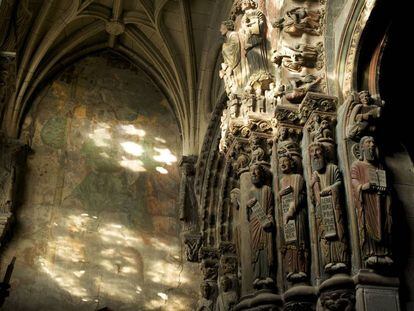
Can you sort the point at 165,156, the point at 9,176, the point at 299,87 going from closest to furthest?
the point at 299,87
the point at 9,176
the point at 165,156

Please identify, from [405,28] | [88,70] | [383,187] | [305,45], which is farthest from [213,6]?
[383,187]

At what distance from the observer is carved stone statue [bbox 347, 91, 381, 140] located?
7.04m

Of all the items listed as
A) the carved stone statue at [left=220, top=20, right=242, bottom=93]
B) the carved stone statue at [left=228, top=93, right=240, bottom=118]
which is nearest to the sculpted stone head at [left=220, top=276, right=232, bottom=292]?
the carved stone statue at [left=228, top=93, right=240, bottom=118]

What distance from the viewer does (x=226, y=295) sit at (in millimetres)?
10672

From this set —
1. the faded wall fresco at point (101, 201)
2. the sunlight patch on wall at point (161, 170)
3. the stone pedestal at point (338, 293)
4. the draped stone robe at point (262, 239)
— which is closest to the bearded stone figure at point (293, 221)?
the draped stone robe at point (262, 239)

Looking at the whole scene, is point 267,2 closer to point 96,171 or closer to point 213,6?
point 213,6

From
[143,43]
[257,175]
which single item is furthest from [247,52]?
[143,43]

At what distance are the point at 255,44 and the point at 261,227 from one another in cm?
291

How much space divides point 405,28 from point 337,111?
134cm

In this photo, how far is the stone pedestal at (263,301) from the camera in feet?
23.2

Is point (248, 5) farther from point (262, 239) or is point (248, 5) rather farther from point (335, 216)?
point (335, 216)

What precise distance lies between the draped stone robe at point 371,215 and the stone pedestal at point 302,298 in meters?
0.77

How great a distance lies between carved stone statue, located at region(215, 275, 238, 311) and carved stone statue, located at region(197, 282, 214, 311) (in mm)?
338

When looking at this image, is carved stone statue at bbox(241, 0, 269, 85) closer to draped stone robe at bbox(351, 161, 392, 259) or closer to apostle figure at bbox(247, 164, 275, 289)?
apostle figure at bbox(247, 164, 275, 289)
